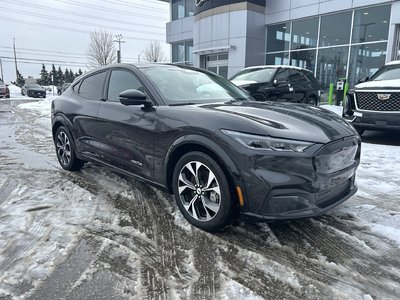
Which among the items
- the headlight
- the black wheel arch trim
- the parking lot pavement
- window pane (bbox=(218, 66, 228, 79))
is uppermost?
window pane (bbox=(218, 66, 228, 79))

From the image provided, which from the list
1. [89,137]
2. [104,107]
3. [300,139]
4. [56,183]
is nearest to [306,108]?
[300,139]

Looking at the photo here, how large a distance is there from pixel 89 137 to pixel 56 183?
0.80 m

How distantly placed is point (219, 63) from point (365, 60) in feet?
28.4

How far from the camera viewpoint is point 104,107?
4219 millimetres

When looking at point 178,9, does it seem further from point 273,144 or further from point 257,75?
point 273,144

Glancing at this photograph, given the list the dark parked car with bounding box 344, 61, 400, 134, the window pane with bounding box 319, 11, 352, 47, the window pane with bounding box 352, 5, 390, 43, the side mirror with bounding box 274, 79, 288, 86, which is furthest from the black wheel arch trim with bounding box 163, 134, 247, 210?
the window pane with bounding box 319, 11, 352, 47

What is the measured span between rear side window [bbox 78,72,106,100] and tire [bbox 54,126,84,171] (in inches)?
26.3

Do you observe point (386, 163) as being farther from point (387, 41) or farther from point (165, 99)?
point (387, 41)

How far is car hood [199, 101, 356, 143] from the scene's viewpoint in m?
2.77

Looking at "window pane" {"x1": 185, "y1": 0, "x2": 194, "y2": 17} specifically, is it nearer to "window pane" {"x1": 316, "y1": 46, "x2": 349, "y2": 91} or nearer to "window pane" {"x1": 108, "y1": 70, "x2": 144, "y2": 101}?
"window pane" {"x1": 316, "y1": 46, "x2": 349, "y2": 91}

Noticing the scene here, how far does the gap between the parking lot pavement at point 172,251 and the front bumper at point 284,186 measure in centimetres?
38

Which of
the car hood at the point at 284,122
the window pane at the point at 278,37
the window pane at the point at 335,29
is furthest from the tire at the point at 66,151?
the window pane at the point at 278,37

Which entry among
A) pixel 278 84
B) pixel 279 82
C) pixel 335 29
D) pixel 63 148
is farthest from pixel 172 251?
pixel 335 29

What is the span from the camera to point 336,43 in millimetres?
15914
